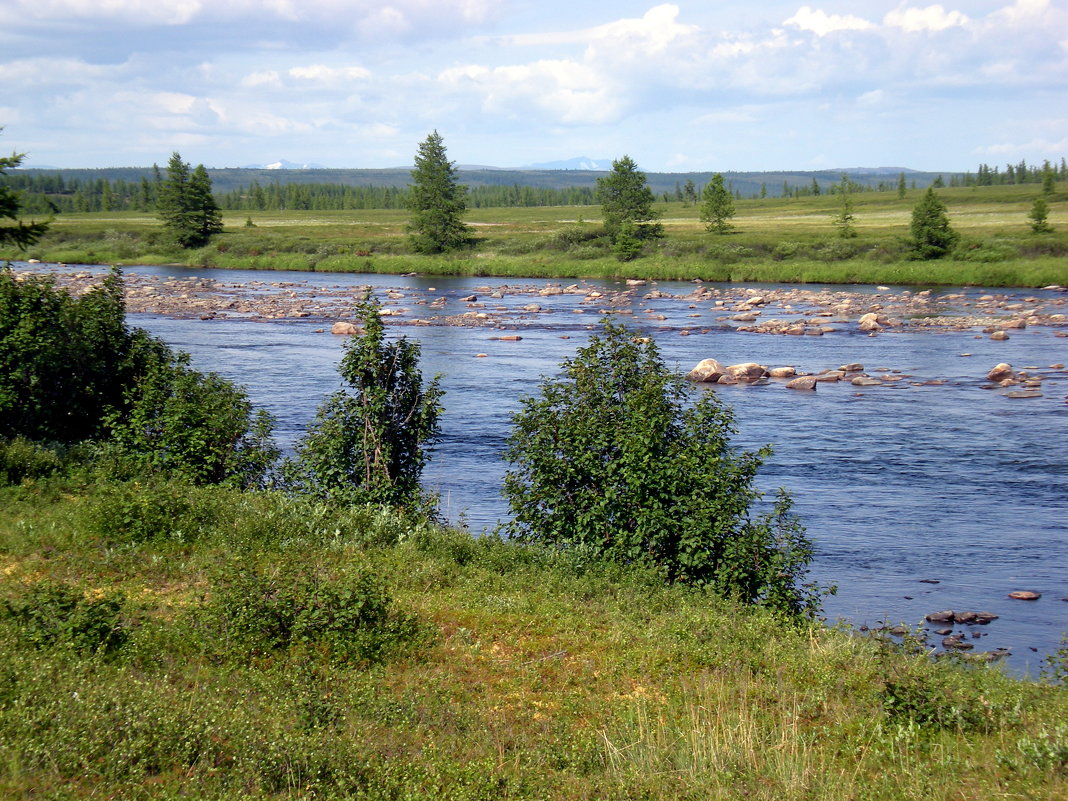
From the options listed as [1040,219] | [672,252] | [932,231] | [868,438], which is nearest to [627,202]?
[672,252]

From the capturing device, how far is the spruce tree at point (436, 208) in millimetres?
89500

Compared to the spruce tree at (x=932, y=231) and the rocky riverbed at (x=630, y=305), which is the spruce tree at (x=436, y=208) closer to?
the rocky riverbed at (x=630, y=305)

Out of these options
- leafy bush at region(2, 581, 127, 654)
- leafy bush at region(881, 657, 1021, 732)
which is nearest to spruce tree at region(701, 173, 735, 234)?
leafy bush at region(881, 657, 1021, 732)

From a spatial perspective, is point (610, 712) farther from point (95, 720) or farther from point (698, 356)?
point (698, 356)

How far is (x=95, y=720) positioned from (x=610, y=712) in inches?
165

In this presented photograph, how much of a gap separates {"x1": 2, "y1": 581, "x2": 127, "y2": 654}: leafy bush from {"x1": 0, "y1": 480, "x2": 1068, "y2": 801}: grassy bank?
0.03 m

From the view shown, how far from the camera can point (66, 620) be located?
904 cm

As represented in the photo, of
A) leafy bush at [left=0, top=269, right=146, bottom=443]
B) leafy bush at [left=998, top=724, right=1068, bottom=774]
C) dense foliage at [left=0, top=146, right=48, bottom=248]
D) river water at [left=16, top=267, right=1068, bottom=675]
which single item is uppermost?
dense foliage at [left=0, top=146, right=48, bottom=248]

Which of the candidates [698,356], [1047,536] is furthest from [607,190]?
[1047,536]

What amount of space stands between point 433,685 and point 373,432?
720 centimetres

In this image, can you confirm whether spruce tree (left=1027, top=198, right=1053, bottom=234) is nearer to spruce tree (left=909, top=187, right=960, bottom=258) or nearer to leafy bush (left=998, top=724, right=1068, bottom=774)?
spruce tree (left=909, top=187, right=960, bottom=258)

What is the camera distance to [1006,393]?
3136 cm

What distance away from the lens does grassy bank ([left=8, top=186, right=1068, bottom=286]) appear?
68.8 meters

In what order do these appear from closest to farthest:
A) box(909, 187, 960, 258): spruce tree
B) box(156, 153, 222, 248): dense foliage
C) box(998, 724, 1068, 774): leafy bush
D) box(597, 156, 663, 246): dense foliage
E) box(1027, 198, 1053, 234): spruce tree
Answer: box(998, 724, 1068, 774): leafy bush, box(909, 187, 960, 258): spruce tree, box(1027, 198, 1053, 234): spruce tree, box(597, 156, 663, 246): dense foliage, box(156, 153, 222, 248): dense foliage
